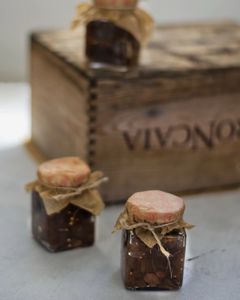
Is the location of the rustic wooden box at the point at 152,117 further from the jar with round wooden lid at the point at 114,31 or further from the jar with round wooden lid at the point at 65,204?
the jar with round wooden lid at the point at 65,204

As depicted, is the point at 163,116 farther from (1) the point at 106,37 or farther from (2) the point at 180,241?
(2) the point at 180,241

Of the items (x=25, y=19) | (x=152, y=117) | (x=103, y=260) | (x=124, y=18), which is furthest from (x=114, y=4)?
(x=25, y=19)

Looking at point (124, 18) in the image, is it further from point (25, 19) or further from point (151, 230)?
point (25, 19)

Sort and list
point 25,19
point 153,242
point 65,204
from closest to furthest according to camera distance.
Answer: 1. point 153,242
2. point 65,204
3. point 25,19

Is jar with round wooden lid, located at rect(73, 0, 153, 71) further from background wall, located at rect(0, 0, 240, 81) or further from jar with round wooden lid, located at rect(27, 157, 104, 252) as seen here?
background wall, located at rect(0, 0, 240, 81)

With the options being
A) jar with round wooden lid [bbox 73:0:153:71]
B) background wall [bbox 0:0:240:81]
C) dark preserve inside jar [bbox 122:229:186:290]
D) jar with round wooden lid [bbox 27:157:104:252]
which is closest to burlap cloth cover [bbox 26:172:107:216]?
jar with round wooden lid [bbox 27:157:104:252]

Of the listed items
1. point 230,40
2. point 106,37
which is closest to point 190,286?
point 106,37

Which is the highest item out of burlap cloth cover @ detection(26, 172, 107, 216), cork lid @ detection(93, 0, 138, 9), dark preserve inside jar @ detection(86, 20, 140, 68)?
cork lid @ detection(93, 0, 138, 9)
